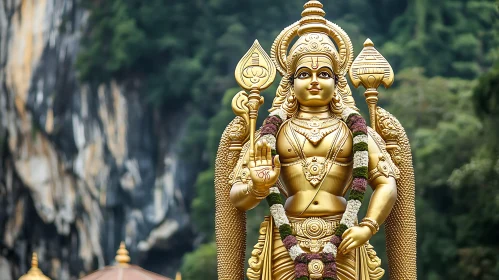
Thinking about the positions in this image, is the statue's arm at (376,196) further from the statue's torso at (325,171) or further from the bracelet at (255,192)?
the bracelet at (255,192)

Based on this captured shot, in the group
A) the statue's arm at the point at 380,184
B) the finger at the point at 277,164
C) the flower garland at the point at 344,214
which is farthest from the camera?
the statue's arm at the point at 380,184

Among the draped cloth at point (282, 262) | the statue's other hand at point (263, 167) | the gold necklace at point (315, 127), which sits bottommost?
the draped cloth at point (282, 262)

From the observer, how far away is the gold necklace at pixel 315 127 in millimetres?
9734

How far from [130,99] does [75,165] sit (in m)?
2.28

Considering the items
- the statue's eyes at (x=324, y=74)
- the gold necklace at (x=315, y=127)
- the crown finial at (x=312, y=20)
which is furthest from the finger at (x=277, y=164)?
the crown finial at (x=312, y=20)

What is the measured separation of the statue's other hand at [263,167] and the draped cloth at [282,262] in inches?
21.1

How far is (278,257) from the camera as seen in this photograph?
9.64 metres

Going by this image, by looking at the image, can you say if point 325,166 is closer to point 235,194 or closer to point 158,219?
point 235,194

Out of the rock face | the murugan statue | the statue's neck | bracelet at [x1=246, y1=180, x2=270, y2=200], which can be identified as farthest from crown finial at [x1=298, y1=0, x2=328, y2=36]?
the rock face

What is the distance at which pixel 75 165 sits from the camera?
36.3 meters

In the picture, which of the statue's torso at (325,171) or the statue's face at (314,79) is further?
the statue's face at (314,79)

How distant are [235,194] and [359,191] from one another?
869 mm

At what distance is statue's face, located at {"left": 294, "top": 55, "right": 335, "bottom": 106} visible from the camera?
32.1 ft

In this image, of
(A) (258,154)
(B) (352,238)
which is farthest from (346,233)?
(A) (258,154)
